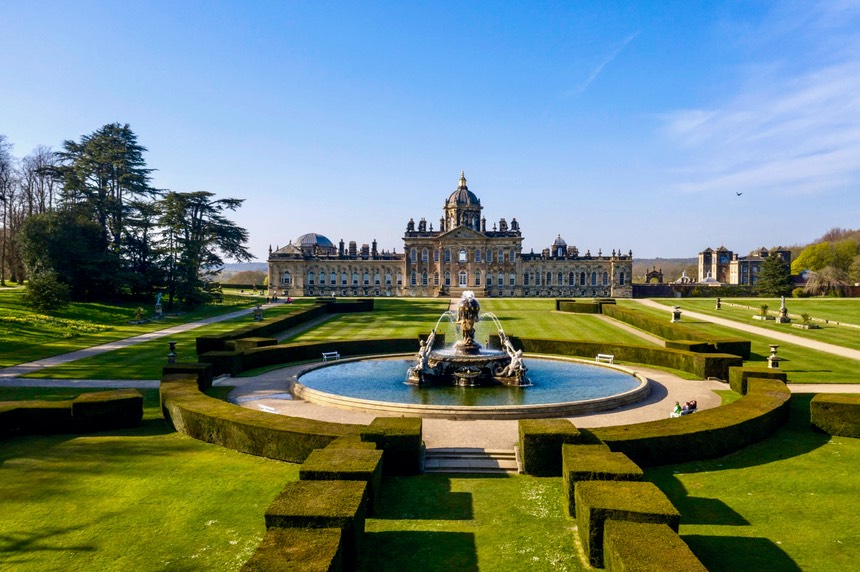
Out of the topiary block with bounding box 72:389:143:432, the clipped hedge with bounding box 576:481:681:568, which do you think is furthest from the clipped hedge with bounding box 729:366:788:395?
the topiary block with bounding box 72:389:143:432

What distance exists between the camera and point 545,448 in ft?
41.0

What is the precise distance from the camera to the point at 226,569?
28.0 feet

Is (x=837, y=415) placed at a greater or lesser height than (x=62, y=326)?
lesser

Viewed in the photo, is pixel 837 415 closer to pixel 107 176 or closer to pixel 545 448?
pixel 545 448

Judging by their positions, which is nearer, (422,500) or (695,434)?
(422,500)

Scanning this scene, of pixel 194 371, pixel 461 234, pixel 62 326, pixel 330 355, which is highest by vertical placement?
pixel 461 234

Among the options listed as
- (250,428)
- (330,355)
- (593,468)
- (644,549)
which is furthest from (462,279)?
(644,549)

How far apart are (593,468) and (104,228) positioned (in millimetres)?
58527

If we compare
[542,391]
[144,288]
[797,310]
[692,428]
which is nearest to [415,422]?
[692,428]

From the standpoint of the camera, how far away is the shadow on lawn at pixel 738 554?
28.3ft

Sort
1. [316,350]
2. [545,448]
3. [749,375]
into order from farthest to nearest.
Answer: [316,350] < [749,375] < [545,448]

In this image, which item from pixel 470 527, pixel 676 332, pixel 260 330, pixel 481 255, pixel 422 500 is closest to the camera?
pixel 470 527

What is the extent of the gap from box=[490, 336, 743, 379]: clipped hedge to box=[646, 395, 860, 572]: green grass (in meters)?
8.78

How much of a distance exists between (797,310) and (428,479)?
58.8 meters
